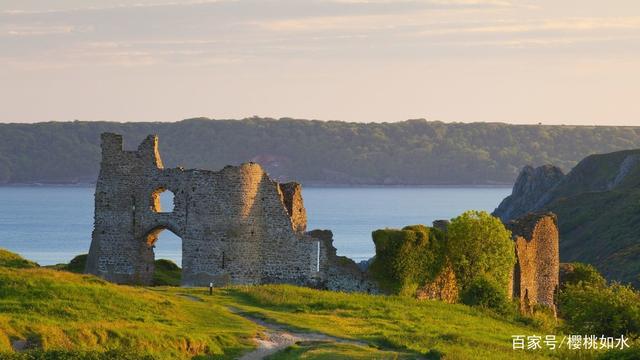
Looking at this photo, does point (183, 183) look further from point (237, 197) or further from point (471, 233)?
point (471, 233)

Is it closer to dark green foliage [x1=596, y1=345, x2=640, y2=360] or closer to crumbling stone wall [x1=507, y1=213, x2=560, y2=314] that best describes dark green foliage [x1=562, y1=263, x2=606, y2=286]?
crumbling stone wall [x1=507, y1=213, x2=560, y2=314]

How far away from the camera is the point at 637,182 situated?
572 ft

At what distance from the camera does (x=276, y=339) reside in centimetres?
4288

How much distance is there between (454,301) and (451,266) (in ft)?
5.35

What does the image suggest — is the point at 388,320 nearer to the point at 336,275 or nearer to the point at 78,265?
the point at 336,275

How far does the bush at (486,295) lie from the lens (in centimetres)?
5897

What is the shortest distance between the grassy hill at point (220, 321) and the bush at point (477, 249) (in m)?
7.63

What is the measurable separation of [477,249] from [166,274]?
13.9 m

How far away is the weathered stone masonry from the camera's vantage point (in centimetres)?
5909

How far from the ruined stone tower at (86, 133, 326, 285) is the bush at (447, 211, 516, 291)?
22.7ft

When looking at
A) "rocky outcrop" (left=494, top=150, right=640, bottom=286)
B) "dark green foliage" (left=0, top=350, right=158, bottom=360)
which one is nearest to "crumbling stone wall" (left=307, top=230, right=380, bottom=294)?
"dark green foliage" (left=0, top=350, right=158, bottom=360)

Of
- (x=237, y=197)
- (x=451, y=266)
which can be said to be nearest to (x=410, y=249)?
(x=451, y=266)

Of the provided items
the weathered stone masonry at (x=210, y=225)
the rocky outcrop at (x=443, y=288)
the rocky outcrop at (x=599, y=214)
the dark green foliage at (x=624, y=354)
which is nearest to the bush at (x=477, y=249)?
the rocky outcrop at (x=443, y=288)

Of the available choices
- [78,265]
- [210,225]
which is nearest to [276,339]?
[210,225]
